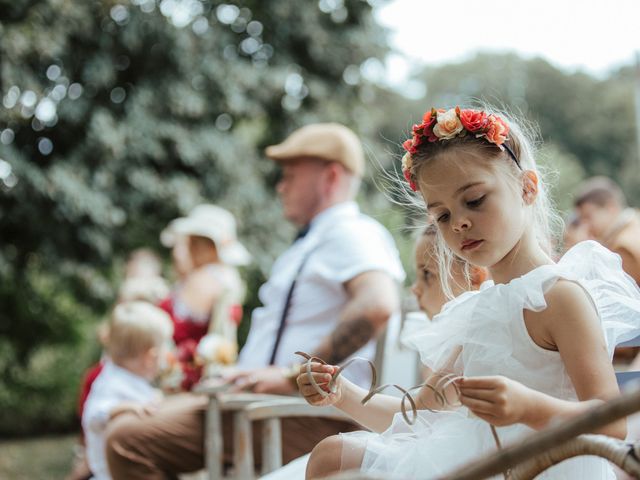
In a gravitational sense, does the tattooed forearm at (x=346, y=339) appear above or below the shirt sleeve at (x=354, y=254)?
below

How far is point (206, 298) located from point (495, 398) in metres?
3.52

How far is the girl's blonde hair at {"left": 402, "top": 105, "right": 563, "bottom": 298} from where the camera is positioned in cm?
173

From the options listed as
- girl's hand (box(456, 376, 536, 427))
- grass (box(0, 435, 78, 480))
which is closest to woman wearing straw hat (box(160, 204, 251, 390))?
girl's hand (box(456, 376, 536, 427))

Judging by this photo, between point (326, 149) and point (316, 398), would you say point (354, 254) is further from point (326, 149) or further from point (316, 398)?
point (316, 398)

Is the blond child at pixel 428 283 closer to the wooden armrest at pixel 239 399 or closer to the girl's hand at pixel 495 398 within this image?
the wooden armrest at pixel 239 399

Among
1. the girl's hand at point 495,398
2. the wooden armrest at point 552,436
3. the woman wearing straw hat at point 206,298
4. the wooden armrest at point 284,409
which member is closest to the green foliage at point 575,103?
the woman wearing straw hat at point 206,298

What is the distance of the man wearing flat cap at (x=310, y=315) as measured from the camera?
3.33 meters

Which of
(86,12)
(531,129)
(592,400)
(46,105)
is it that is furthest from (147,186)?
(592,400)

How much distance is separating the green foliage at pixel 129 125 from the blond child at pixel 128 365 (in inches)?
169

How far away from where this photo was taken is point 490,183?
5.51 ft

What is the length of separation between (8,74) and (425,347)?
6.85 meters

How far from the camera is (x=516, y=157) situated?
178 centimetres

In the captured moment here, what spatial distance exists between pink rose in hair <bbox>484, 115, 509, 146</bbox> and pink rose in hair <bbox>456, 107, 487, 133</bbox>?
0.04ft

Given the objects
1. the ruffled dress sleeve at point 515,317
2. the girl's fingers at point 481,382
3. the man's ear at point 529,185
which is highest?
the man's ear at point 529,185
